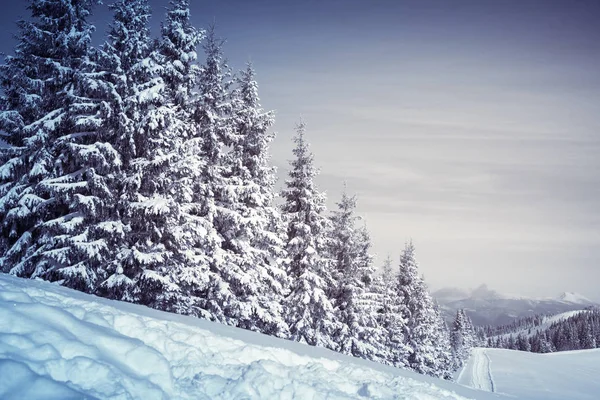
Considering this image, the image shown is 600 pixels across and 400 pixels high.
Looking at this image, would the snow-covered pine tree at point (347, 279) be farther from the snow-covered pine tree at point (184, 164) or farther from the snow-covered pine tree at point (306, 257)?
the snow-covered pine tree at point (184, 164)

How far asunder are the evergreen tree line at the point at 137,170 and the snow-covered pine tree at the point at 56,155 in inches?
1.9

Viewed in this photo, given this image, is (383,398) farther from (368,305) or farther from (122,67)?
(368,305)

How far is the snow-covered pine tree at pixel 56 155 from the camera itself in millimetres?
11875

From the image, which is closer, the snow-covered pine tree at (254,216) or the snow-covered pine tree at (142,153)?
the snow-covered pine tree at (142,153)

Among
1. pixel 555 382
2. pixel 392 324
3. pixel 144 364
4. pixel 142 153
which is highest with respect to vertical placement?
pixel 142 153

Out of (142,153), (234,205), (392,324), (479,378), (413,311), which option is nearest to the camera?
(142,153)

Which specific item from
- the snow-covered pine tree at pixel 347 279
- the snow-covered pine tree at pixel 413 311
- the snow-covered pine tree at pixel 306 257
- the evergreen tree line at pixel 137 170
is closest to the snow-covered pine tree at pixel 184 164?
the evergreen tree line at pixel 137 170

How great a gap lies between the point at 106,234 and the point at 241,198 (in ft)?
20.6

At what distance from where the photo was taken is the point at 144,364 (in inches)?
168

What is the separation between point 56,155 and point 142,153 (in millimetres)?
3423

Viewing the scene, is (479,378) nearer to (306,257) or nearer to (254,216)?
(306,257)

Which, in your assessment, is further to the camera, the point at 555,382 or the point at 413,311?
the point at 413,311

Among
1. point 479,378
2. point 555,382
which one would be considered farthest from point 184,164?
point 479,378

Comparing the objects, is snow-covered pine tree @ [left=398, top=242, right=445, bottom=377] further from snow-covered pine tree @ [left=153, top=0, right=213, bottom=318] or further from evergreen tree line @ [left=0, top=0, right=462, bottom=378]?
snow-covered pine tree @ [left=153, top=0, right=213, bottom=318]
